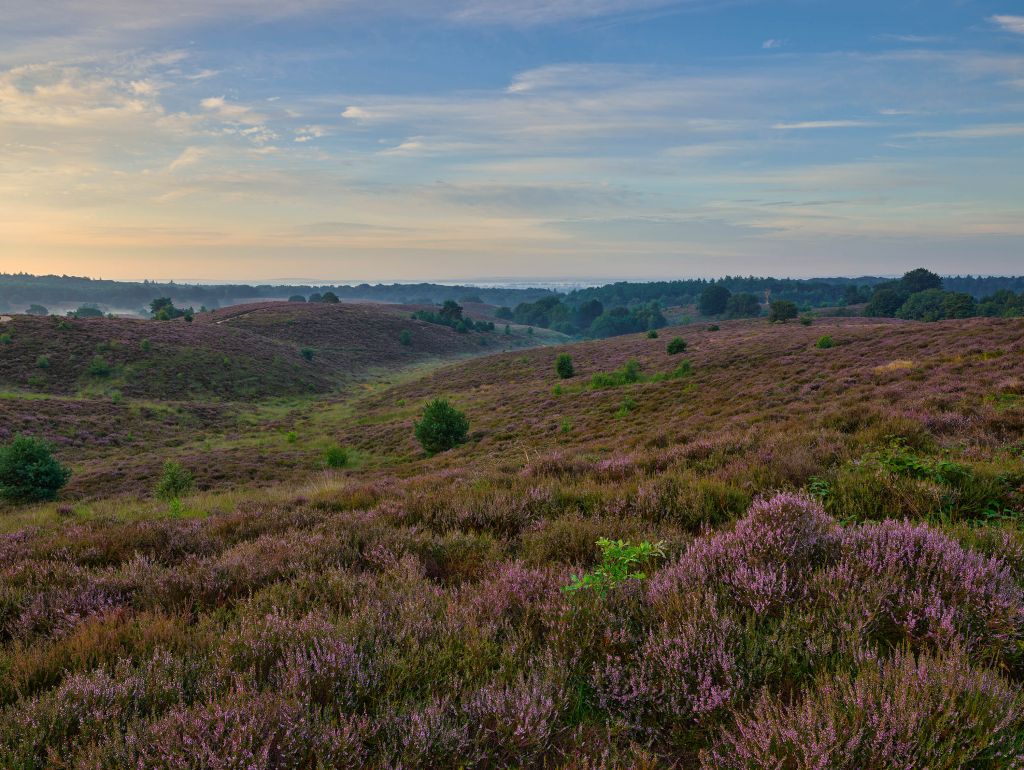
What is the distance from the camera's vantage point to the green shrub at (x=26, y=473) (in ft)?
65.0

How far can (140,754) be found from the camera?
2.13 meters

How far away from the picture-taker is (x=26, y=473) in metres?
20.0

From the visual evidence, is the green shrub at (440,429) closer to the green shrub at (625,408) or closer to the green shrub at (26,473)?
the green shrub at (625,408)

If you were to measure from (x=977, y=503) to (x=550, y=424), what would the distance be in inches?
842

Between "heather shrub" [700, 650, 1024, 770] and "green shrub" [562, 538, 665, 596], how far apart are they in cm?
126

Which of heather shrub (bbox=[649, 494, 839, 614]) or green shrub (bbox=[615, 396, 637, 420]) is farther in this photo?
green shrub (bbox=[615, 396, 637, 420])

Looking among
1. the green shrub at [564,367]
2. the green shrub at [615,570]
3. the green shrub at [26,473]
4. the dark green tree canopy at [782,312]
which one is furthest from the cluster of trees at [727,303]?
the green shrub at [615,570]

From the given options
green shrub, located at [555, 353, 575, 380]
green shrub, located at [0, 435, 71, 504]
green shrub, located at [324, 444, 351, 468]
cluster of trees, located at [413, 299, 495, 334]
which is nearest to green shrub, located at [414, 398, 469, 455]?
green shrub, located at [324, 444, 351, 468]

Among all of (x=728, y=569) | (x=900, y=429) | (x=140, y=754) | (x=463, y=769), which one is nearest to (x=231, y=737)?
(x=140, y=754)

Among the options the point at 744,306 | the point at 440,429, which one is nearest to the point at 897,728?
the point at 440,429

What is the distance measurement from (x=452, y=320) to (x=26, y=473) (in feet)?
405

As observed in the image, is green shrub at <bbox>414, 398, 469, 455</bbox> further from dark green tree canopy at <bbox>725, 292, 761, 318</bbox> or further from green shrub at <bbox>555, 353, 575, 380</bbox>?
dark green tree canopy at <bbox>725, 292, 761, 318</bbox>

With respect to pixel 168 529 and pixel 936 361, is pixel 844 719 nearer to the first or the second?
pixel 168 529

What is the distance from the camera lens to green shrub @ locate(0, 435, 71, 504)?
19.8 meters
